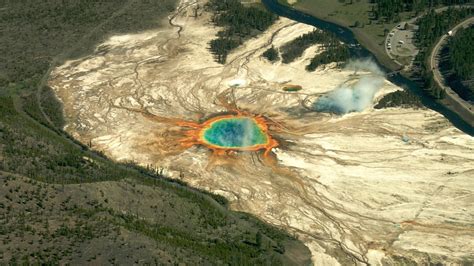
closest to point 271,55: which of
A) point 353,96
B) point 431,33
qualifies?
point 353,96

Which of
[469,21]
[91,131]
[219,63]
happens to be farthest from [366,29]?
[91,131]

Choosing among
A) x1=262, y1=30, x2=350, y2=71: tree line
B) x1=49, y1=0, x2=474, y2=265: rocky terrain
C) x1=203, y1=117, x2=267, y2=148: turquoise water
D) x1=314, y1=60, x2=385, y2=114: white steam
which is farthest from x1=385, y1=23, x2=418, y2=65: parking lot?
x1=203, y1=117, x2=267, y2=148: turquoise water

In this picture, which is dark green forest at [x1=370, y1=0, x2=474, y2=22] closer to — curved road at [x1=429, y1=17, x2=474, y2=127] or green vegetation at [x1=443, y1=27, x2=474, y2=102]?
curved road at [x1=429, y1=17, x2=474, y2=127]

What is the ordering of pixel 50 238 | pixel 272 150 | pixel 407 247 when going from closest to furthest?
pixel 50 238 < pixel 407 247 < pixel 272 150

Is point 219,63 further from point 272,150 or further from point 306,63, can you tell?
point 272,150

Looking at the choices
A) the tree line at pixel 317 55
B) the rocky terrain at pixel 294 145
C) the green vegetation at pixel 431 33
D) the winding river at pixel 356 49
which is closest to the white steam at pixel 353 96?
the rocky terrain at pixel 294 145

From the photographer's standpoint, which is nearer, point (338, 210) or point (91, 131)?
point (338, 210)

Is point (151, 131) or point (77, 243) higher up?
point (77, 243)

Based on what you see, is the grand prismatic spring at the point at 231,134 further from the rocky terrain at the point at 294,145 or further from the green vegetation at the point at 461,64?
the green vegetation at the point at 461,64
